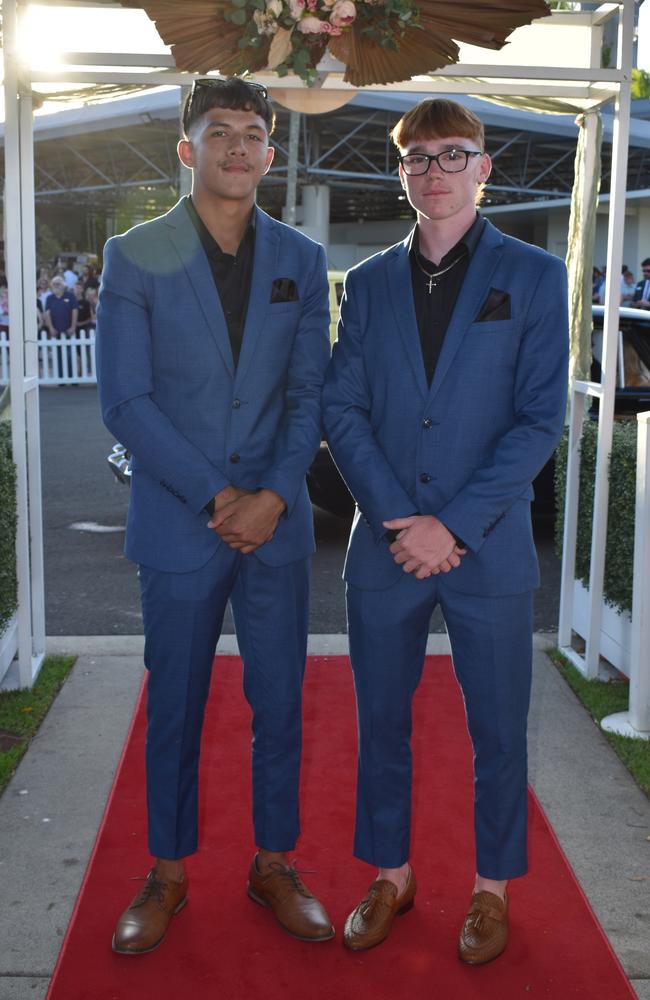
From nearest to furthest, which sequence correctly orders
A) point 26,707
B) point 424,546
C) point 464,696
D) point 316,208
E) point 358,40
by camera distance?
point 424,546 → point 464,696 → point 358,40 → point 26,707 → point 316,208

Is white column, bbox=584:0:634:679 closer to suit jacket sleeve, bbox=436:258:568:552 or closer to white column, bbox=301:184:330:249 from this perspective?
suit jacket sleeve, bbox=436:258:568:552

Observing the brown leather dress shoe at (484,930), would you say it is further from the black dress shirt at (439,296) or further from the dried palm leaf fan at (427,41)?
the dried palm leaf fan at (427,41)

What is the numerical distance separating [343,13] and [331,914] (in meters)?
2.56

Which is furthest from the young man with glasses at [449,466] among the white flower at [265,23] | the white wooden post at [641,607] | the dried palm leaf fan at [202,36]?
the white wooden post at [641,607]

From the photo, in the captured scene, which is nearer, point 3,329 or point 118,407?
point 118,407

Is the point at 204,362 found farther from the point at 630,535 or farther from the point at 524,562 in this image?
the point at 630,535

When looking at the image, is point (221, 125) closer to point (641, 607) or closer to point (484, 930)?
point (484, 930)

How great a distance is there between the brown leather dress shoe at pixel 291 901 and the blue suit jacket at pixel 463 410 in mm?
879

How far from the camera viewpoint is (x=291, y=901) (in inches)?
121

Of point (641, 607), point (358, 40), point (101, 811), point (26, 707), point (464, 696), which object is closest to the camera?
point (464, 696)

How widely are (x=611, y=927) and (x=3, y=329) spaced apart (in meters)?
19.9

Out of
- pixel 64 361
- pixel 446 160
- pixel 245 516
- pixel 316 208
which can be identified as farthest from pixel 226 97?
pixel 316 208

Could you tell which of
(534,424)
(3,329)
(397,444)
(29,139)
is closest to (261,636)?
(397,444)

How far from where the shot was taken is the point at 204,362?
2939 millimetres
